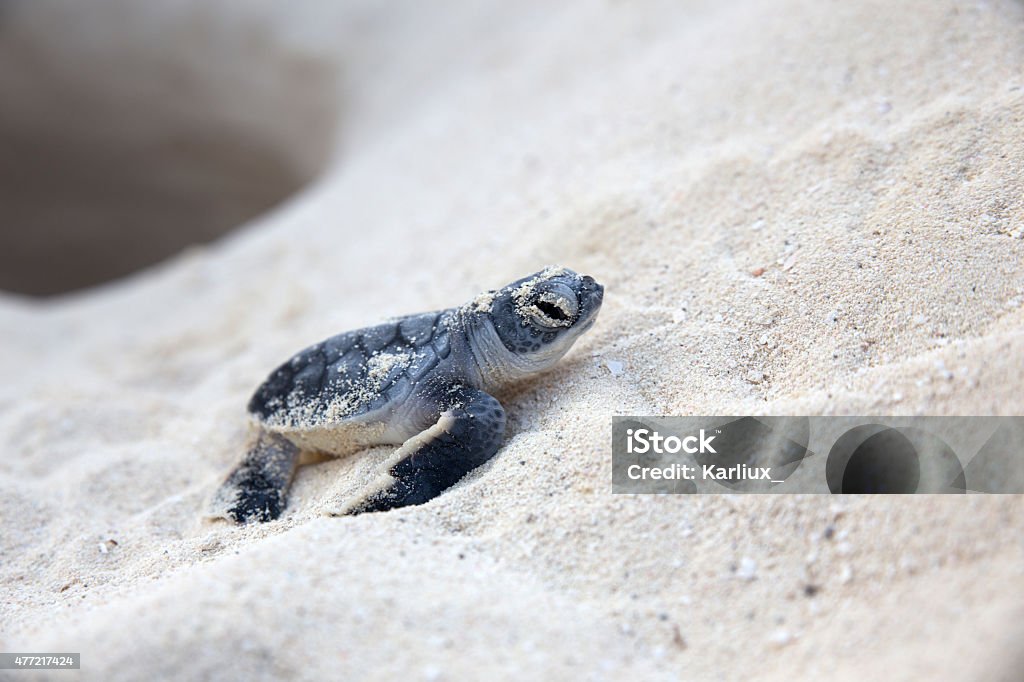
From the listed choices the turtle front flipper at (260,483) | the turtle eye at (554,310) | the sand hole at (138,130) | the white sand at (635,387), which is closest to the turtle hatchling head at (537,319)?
the turtle eye at (554,310)

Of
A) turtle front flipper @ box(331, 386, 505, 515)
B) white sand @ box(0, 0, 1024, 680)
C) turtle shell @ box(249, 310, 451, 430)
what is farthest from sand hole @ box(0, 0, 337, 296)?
turtle front flipper @ box(331, 386, 505, 515)

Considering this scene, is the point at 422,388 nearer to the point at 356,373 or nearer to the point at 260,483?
the point at 356,373

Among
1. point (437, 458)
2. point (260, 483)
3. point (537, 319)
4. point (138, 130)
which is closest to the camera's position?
point (437, 458)

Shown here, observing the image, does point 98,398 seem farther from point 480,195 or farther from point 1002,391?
point 1002,391

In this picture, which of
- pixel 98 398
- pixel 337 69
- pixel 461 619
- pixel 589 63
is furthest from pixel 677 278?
pixel 337 69

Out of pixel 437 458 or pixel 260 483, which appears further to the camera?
pixel 260 483

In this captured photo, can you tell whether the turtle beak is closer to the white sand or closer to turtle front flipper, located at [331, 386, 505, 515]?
the white sand

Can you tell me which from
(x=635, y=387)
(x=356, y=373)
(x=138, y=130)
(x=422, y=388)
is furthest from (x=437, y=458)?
(x=138, y=130)
